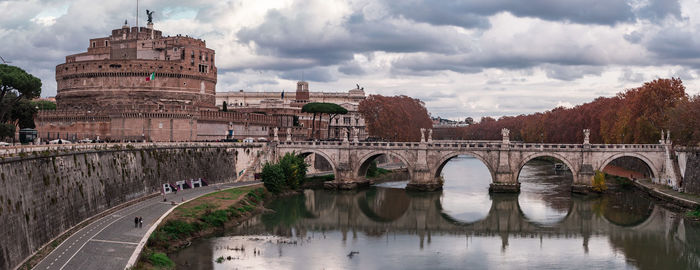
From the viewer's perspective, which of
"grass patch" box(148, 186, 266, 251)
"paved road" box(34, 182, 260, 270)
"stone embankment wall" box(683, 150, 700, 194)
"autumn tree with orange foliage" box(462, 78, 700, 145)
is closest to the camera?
"paved road" box(34, 182, 260, 270)

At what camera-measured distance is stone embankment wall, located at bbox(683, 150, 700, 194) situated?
55125 mm

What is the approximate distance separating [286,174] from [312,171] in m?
17.4

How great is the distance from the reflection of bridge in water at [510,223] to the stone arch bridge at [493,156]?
3.45 m

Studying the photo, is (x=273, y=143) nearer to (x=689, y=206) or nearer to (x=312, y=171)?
(x=312, y=171)

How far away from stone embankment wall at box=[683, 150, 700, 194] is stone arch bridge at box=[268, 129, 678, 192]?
10.7 ft

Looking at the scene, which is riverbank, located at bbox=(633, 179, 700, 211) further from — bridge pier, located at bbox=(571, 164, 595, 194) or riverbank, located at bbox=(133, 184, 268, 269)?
riverbank, located at bbox=(133, 184, 268, 269)

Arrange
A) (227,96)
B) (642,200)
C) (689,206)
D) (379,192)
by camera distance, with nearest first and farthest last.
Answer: (689,206) → (642,200) → (379,192) → (227,96)

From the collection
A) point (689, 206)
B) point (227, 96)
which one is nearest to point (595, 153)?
point (689, 206)

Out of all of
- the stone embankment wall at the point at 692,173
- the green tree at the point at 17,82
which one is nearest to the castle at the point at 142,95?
the green tree at the point at 17,82

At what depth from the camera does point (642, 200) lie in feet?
195

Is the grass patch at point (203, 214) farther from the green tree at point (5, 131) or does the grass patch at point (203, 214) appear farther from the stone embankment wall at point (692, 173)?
the stone embankment wall at point (692, 173)

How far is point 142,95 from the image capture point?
78812 millimetres

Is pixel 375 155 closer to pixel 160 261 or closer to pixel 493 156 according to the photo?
pixel 493 156

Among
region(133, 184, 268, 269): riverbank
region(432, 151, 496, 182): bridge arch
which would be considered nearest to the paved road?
region(133, 184, 268, 269): riverbank
